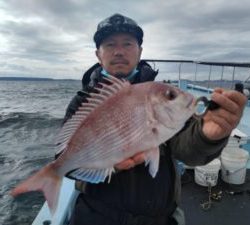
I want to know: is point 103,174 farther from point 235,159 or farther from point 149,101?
point 235,159

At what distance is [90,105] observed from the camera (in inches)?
82.0

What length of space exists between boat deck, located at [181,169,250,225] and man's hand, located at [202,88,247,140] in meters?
2.63

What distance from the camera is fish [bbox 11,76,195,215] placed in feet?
6.23

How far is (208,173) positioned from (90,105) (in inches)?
147

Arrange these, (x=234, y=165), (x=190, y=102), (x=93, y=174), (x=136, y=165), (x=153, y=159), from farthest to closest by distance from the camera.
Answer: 1. (x=234, y=165)
2. (x=136, y=165)
3. (x=93, y=174)
4. (x=153, y=159)
5. (x=190, y=102)

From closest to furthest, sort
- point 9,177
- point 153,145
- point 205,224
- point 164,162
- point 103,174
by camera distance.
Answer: point 153,145
point 103,174
point 164,162
point 205,224
point 9,177

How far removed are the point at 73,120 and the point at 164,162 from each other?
962 mm

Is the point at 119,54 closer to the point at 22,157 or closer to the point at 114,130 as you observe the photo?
the point at 114,130

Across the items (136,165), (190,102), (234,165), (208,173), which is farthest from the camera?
(234,165)

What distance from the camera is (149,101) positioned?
6.33 ft

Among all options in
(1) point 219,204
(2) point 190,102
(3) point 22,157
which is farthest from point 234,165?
(3) point 22,157

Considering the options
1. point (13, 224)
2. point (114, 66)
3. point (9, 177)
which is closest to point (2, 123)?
point (9, 177)

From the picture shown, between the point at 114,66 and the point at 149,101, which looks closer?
the point at 149,101

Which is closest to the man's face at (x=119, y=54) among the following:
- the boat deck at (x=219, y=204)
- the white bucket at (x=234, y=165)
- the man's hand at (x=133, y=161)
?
the man's hand at (x=133, y=161)
